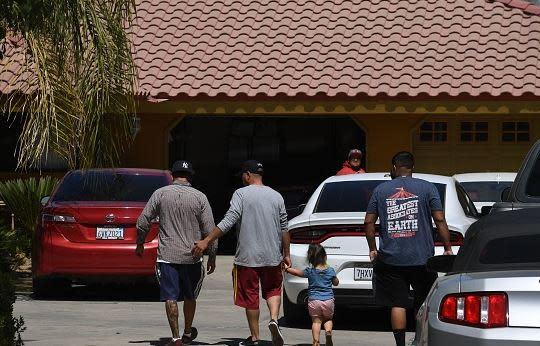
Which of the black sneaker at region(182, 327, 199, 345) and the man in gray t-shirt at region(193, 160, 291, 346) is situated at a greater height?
the man in gray t-shirt at region(193, 160, 291, 346)

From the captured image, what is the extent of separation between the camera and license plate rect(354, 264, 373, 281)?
1341 cm

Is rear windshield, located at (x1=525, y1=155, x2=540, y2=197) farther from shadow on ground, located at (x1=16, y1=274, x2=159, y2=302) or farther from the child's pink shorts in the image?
shadow on ground, located at (x1=16, y1=274, x2=159, y2=302)

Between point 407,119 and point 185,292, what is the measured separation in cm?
1217

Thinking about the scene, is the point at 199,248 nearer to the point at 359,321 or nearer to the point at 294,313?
the point at 294,313

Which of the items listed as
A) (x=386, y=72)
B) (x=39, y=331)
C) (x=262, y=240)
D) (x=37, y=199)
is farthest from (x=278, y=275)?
(x=386, y=72)

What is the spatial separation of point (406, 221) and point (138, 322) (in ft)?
13.7

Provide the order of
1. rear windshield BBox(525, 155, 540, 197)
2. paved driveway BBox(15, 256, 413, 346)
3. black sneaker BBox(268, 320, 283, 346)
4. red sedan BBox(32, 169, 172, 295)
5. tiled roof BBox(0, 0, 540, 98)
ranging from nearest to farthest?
rear windshield BBox(525, 155, 540, 197) → black sneaker BBox(268, 320, 283, 346) → paved driveway BBox(15, 256, 413, 346) → red sedan BBox(32, 169, 172, 295) → tiled roof BBox(0, 0, 540, 98)

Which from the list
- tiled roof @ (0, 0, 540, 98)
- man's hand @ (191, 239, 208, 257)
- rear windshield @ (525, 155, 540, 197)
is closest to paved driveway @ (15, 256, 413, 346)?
man's hand @ (191, 239, 208, 257)

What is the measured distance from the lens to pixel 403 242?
11.4 m

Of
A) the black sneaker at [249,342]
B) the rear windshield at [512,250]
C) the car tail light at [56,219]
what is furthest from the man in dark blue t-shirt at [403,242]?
the car tail light at [56,219]

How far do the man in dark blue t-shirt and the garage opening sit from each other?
15325 mm

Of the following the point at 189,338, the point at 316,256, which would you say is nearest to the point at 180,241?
the point at 189,338

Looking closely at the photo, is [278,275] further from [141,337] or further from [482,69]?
[482,69]

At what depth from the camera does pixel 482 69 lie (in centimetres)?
2347
